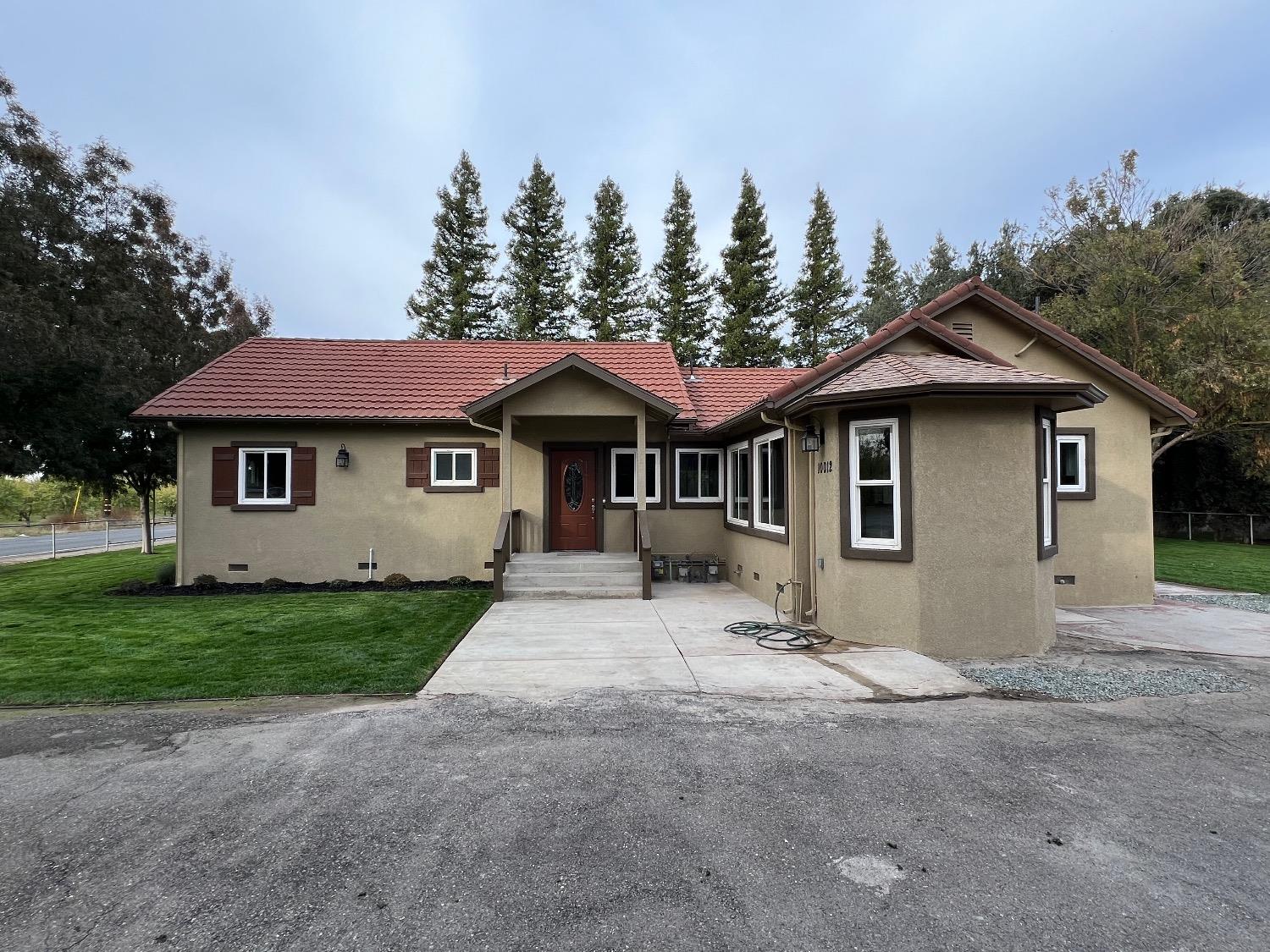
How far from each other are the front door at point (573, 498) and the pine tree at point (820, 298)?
2095cm

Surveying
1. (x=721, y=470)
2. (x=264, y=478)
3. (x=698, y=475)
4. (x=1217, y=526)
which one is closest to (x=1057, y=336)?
(x=721, y=470)

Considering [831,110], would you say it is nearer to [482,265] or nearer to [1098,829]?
[1098,829]

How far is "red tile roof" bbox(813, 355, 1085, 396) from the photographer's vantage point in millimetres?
6094

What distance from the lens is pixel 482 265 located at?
28.6m

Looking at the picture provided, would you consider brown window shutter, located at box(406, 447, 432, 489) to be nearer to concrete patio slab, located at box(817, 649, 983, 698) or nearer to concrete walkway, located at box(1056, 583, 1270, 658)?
concrete patio slab, located at box(817, 649, 983, 698)

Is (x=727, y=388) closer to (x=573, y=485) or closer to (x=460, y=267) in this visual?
(x=573, y=485)

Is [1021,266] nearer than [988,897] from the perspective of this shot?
No

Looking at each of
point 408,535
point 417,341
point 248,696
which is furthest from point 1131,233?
point 248,696

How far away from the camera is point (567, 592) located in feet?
32.0

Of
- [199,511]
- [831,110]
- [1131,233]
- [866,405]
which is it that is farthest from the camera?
[1131,233]

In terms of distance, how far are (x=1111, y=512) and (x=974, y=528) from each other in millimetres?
5101

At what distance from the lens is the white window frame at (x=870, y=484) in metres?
6.48

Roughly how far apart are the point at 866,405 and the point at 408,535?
861 centimetres

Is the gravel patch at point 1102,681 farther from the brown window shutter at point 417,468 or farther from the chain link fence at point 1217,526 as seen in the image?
the chain link fence at point 1217,526
